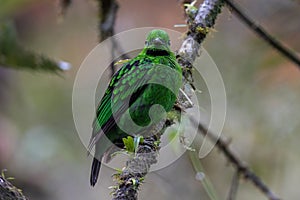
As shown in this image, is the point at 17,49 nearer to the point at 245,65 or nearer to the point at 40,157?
the point at 245,65

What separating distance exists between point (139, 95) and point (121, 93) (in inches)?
3.4

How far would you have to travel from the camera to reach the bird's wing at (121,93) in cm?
231

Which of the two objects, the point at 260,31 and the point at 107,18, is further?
the point at 107,18

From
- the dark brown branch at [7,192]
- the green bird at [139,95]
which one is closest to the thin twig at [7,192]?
the dark brown branch at [7,192]

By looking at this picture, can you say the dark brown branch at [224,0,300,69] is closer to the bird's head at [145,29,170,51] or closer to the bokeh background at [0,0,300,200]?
the bird's head at [145,29,170,51]

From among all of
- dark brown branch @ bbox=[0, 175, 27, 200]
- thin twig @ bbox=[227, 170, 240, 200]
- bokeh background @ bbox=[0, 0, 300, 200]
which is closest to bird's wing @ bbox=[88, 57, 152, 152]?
thin twig @ bbox=[227, 170, 240, 200]

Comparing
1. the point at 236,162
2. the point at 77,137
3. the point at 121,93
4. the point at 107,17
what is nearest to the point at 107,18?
the point at 107,17

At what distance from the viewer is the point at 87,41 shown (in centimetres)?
718

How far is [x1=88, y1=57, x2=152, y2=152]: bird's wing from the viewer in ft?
7.58

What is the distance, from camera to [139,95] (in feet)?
7.60

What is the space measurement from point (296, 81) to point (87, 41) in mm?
3194

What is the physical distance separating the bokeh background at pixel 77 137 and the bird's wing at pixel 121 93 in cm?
189

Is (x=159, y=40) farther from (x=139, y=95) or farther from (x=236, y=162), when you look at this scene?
(x=236, y=162)

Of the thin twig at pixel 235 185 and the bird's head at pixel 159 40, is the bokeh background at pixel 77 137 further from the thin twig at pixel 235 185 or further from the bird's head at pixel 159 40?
the bird's head at pixel 159 40
